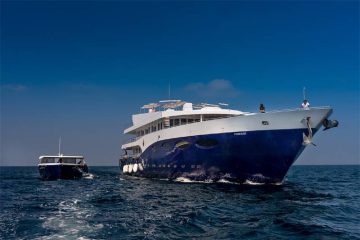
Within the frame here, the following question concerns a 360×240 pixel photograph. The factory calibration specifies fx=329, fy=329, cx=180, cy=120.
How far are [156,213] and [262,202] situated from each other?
7.02 metres

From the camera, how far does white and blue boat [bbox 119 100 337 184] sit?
27.2 meters

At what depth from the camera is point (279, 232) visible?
13055 mm

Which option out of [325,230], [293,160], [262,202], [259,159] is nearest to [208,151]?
[259,159]

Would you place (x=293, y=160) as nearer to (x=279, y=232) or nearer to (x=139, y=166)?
(x=279, y=232)

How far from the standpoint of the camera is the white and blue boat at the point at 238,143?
89.4 feet

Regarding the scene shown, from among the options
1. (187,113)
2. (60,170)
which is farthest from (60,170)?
(187,113)

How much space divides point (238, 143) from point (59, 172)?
28.6 meters

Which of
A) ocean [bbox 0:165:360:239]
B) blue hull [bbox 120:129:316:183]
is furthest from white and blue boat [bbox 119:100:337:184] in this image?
ocean [bbox 0:165:360:239]

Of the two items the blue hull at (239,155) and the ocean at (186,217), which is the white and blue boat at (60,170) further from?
the ocean at (186,217)

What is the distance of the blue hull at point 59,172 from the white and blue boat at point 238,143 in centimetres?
1641

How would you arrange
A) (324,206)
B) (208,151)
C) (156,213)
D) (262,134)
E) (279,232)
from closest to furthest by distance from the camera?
1. (279,232)
2. (156,213)
3. (324,206)
4. (262,134)
5. (208,151)

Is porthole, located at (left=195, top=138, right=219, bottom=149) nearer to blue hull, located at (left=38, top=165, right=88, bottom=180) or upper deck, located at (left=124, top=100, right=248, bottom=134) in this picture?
upper deck, located at (left=124, top=100, right=248, bottom=134)

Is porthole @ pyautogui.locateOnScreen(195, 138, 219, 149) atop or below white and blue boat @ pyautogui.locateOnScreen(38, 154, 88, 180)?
atop

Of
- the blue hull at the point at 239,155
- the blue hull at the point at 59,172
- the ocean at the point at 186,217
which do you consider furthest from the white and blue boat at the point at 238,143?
the blue hull at the point at 59,172
